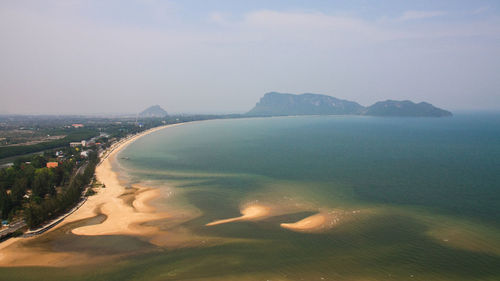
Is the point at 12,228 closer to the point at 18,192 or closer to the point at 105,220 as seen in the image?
the point at 105,220

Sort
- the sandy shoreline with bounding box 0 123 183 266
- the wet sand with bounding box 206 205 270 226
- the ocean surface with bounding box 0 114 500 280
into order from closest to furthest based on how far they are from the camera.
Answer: the ocean surface with bounding box 0 114 500 280, the sandy shoreline with bounding box 0 123 183 266, the wet sand with bounding box 206 205 270 226

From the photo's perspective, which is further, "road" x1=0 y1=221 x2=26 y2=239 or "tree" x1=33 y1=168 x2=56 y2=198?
"tree" x1=33 y1=168 x2=56 y2=198

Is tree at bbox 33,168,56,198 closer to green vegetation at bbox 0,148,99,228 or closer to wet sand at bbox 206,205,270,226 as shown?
green vegetation at bbox 0,148,99,228

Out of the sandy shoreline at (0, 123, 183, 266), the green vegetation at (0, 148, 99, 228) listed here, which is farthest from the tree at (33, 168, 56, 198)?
the sandy shoreline at (0, 123, 183, 266)

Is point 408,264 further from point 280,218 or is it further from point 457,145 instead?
point 457,145

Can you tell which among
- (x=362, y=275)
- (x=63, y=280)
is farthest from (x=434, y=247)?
(x=63, y=280)

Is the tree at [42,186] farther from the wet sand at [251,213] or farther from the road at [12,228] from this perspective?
the wet sand at [251,213]

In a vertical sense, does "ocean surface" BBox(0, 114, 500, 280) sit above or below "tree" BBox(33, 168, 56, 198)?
below

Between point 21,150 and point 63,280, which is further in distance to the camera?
point 21,150
